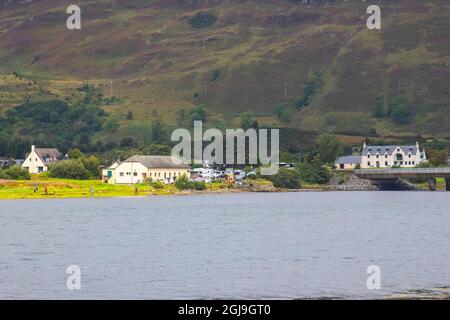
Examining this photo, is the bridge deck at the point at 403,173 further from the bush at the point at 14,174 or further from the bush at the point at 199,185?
the bush at the point at 14,174

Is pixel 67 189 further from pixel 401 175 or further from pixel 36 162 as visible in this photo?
pixel 401 175

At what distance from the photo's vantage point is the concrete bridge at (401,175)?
17462 centimetres

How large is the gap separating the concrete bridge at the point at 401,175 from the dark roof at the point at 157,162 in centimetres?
3357

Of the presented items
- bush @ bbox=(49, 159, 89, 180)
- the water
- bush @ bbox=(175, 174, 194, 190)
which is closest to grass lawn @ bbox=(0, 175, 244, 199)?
bush @ bbox=(175, 174, 194, 190)

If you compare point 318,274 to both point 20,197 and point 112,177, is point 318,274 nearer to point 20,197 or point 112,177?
point 20,197

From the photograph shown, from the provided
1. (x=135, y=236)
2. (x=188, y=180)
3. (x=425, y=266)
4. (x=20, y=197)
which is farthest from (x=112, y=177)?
(x=425, y=266)

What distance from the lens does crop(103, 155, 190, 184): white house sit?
514 feet

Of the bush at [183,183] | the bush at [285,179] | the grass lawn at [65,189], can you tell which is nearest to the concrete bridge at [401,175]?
the bush at [285,179]

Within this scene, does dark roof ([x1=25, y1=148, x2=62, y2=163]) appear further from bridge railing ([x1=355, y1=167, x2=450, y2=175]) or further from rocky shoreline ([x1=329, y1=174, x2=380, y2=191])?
bridge railing ([x1=355, y1=167, x2=450, y2=175])

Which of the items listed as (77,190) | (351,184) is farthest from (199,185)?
(351,184)

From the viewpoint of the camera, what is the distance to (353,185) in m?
187

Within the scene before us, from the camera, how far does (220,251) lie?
6469 centimetres
